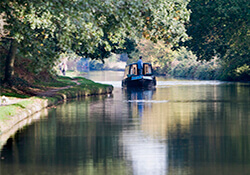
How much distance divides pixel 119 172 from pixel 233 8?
125 ft

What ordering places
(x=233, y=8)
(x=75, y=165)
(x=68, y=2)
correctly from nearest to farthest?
(x=75, y=165)
(x=68, y=2)
(x=233, y=8)

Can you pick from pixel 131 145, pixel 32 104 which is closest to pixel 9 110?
pixel 32 104

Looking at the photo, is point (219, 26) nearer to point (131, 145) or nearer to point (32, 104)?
point (32, 104)

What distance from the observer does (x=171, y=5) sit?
2972cm

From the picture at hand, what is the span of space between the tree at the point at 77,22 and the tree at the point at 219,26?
16939mm

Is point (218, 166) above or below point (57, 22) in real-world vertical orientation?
below

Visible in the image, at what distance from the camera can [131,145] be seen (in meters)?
13.2

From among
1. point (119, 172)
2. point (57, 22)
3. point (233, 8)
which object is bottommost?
point (119, 172)

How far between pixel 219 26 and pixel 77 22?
102 feet

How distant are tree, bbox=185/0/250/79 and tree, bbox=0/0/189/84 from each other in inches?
667

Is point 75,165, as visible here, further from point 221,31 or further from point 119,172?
point 221,31

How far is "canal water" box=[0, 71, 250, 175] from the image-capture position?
1031 cm

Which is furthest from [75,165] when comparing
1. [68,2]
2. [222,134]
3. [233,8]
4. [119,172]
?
[233,8]

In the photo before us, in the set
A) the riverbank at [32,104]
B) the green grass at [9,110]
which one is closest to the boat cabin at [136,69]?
the riverbank at [32,104]
